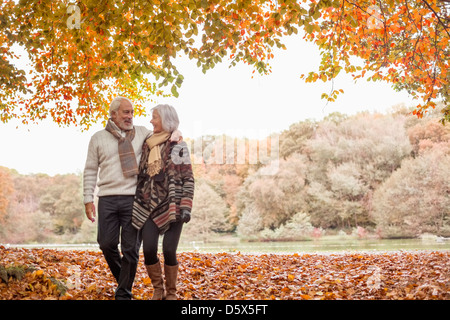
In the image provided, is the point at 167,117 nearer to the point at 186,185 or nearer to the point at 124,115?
the point at 124,115

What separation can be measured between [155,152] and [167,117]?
1.03ft

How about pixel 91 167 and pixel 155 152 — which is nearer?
pixel 155 152

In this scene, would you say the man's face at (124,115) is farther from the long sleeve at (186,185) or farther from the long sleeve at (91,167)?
the long sleeve at (186,185)

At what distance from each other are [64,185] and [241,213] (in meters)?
12.1

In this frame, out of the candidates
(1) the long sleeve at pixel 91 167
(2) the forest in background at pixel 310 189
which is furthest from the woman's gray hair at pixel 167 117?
(2) the forest in background at pixel 310 189

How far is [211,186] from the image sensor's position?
30750mm

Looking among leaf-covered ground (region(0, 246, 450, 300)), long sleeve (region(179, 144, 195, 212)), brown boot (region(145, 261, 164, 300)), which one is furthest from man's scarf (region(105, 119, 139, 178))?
leaf-covered ground (region(0, 246, 450, 300))

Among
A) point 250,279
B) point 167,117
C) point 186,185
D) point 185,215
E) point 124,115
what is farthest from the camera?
point 250,279

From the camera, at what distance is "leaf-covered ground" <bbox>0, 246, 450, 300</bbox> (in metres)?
4.23

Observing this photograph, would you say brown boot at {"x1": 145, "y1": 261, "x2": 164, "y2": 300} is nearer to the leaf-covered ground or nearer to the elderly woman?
the elderly woman

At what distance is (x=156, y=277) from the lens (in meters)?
3.82

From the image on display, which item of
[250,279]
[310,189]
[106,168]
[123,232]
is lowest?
[250,279]

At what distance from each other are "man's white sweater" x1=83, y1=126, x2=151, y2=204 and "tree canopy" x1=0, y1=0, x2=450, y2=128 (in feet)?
4.68

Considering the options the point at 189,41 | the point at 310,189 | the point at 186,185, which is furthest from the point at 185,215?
the point at 310,189
